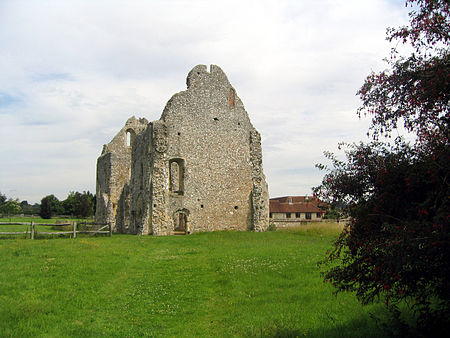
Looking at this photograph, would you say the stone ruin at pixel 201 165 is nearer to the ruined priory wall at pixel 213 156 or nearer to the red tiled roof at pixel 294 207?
the ruined priory wall at pixel 213 156

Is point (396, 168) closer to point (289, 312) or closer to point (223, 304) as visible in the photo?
point (289, 312)

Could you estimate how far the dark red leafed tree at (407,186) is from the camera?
14.6ft

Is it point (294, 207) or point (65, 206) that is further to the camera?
point (65, 206)

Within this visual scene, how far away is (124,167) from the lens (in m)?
40.0

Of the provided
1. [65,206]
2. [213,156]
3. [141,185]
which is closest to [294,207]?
[213,156]

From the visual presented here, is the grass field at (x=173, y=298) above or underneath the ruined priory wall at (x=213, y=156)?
underneath

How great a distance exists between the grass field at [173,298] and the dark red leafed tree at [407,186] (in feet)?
7.52

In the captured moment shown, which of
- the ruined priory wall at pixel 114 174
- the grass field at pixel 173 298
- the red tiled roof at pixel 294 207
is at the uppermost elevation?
the ruined priory wall at pixel 114 174

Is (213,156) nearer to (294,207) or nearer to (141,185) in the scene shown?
(141,185)

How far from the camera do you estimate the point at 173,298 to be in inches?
392

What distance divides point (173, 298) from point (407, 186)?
6.78m

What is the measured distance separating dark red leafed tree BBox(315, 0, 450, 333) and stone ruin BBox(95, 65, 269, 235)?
71.9ft

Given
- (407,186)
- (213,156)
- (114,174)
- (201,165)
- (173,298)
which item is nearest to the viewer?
(407,186)

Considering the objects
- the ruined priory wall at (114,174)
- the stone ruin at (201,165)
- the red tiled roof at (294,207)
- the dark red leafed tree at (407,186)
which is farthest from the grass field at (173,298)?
the red tiled roof at (294,207)
